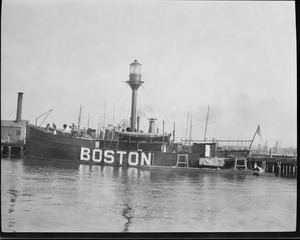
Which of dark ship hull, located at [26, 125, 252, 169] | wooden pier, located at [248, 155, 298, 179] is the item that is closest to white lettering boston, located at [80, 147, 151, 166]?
dark ship hull, located at [26, 125, 252, 169]

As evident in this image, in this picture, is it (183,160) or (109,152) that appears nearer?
(109,152)

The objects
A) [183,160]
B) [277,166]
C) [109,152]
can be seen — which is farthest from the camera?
[277,166]

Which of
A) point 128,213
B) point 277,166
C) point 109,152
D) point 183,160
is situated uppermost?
point 109,152

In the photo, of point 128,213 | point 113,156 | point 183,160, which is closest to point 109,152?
point 113,156

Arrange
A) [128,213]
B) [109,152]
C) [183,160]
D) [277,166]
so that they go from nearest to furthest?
[128,213], [109,152], [183,160], [277,166]

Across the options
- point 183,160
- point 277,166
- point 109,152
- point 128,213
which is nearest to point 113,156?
point 109,152

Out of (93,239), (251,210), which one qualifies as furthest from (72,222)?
(251,210)

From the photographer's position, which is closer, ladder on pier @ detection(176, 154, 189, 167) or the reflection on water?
the reflection on water

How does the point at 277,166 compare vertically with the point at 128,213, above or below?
above

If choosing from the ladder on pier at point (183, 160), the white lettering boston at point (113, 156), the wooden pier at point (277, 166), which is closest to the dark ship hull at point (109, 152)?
the white lettering boston at point (113, 156)

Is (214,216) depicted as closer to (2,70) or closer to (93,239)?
(93,239)

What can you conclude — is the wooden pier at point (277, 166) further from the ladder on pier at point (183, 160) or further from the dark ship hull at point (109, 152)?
the ladder on pier at point (183, 160)

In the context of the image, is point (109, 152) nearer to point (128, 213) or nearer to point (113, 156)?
point (113, 156)

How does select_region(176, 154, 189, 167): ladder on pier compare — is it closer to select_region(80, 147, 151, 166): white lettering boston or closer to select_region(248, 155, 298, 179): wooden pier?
select_region(80, 147, 151, 166): white lettering boston
